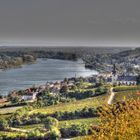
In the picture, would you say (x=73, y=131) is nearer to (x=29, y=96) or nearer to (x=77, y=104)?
(x=77, y=104)

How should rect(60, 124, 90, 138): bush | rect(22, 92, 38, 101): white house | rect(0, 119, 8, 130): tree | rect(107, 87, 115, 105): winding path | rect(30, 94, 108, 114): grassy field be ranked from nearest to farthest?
rect(60, 124, 90, 138): bush, rect(0, 119, 8, 130): tree, rect(107, 87, 115, 105): winding path, rect(30, 94, 108, 114): grassy field, rect(22, 92, 38, 101): white house

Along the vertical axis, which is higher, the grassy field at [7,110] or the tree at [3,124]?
the tree at [3,124]

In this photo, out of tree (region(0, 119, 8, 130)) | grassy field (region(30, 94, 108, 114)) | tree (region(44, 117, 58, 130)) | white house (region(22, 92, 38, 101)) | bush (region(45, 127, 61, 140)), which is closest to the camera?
bush (region(45, 127, 61, 140))

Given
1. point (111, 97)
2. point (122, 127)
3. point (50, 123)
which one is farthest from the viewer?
point (111, 97)

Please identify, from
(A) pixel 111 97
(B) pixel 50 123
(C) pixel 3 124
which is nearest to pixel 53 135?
(B) pixel 50 123

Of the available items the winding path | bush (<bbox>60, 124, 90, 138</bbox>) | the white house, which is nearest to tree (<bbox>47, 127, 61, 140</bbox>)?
bush (<bbox>60, 124, 90, 138</bbox>)

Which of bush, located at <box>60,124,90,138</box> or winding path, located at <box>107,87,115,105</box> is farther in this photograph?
winding path, located at <box>107,87,115,105</box>

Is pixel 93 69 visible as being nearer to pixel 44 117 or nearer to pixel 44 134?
pixel 44 117

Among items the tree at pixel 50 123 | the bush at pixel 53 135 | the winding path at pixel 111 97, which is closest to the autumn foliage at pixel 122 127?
the bush at pixel 53 135

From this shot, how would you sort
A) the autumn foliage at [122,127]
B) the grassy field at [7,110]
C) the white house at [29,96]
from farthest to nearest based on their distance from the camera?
the white house at [29,96] → the grassy field at [7,110] → the autumn foliage at [122,127]

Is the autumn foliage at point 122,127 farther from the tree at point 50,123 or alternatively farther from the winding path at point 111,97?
the winding path at point 111,97

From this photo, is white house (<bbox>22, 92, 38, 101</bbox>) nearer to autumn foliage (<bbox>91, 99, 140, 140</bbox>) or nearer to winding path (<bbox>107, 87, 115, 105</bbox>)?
winding path (<bbox>107, 87, 115, 105</bbox>)

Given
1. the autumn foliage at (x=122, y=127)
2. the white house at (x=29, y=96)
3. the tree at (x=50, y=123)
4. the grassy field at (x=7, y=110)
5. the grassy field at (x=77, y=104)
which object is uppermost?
the autumn foliage at (x=122, y=127)
